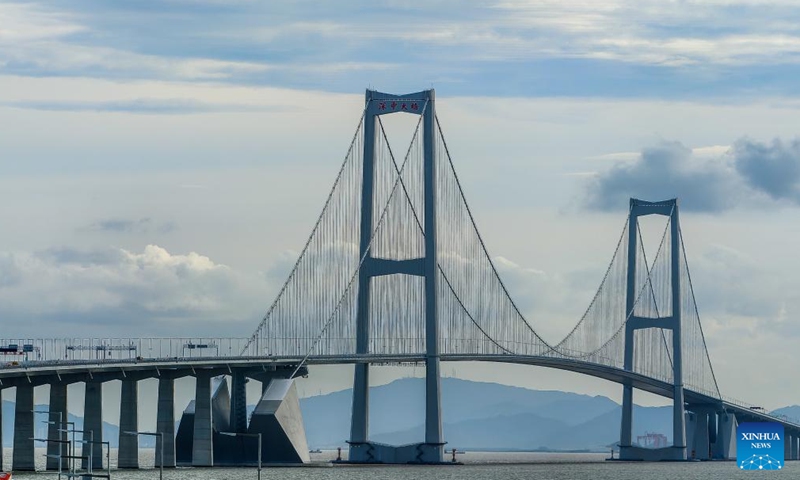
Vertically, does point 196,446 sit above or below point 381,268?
below

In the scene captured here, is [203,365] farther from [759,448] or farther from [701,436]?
[701,436]

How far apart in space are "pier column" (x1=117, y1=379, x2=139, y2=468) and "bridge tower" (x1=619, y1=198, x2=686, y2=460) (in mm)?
55546

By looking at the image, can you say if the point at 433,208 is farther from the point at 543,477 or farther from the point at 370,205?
the point at 543,477

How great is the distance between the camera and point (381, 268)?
105062 millimetres

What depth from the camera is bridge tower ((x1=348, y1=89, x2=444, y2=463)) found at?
10481cm

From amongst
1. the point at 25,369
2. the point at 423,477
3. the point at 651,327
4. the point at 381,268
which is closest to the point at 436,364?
the point at 381,268

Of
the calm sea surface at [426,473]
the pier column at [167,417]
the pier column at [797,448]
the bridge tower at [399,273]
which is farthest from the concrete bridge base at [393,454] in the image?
the pier column at [797,448]

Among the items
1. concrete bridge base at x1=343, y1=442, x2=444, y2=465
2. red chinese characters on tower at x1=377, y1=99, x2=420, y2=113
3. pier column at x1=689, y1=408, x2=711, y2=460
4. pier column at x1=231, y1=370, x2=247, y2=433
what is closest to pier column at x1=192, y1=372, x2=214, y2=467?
pier column at x1=231, y1=370, x2=247, y2=433

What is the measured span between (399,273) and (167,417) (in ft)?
56.9

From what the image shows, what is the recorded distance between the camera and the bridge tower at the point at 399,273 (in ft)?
344

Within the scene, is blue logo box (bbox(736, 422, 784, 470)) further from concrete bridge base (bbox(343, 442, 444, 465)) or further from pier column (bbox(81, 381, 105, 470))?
concrete bridge base (bbox(343, 442, 444, 465))

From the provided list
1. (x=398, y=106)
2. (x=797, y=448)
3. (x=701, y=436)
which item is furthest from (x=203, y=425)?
(x=797, y=448)

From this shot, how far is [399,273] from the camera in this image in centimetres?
10544

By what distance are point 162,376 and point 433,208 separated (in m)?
19.6
